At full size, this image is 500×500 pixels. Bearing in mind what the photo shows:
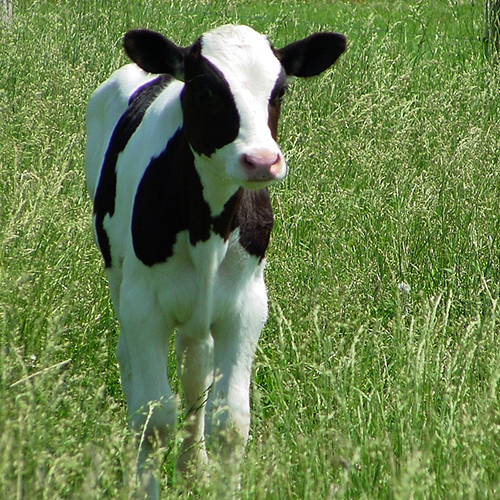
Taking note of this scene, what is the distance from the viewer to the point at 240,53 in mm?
3059

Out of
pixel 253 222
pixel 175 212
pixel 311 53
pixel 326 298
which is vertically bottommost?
pixel 326 298

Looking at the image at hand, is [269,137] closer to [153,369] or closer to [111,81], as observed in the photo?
[153,369]

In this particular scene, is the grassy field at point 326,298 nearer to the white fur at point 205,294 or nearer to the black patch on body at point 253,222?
the white fur at point 205,294

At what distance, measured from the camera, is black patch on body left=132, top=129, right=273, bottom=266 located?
320cm

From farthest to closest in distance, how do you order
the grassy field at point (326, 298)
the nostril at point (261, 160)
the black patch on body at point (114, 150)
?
the black patch on body at point (114, 150) → the nostril at point (261, 160) → the grassy field at point (326, 298)

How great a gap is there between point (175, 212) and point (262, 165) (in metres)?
0.58

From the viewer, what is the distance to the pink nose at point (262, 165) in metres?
2.74

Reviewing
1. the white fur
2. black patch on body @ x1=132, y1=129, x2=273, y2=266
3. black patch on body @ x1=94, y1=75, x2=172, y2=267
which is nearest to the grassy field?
the white fur

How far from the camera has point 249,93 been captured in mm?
2957

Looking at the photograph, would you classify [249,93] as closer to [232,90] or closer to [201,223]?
[232,90]

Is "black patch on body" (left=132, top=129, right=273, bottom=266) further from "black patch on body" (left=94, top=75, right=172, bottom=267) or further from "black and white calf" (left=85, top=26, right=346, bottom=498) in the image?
"black patch on body" (left=94, top=75, right=172, bottom=267)

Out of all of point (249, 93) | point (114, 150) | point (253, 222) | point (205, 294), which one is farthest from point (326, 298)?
point (249, 93)

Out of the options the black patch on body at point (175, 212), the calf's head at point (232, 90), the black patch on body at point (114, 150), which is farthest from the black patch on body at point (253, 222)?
the black patch on body at point (114, 150)

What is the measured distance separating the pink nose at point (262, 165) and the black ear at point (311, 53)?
649 millimetres
